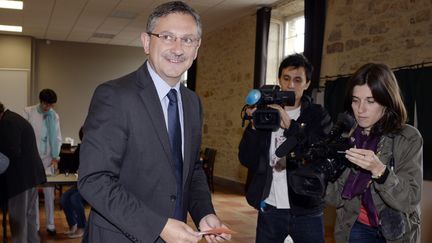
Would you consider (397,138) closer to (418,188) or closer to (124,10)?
(418,188)

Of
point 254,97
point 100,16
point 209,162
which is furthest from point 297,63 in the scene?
point 100,16

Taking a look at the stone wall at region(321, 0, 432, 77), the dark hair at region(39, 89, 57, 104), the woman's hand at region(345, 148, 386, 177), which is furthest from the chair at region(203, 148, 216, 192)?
the woman's hand at region(345, 148, 386, 177)

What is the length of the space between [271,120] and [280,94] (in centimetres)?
15

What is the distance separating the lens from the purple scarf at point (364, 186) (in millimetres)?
1985

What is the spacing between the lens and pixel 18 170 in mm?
3762

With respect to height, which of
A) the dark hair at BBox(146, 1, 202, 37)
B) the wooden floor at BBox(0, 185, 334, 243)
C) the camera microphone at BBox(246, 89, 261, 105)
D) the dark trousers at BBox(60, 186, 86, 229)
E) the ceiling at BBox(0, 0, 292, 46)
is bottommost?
the wooden floor at BBox(0, 185, 334, 243)

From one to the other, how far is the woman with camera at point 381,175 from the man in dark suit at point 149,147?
0.78 metres

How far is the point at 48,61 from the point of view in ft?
38.7

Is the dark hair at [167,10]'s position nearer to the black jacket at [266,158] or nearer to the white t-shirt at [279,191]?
the black jacket at [266,158]

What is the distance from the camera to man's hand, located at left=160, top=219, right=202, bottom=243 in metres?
1.33

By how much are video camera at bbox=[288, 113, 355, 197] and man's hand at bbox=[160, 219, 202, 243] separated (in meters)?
0.64

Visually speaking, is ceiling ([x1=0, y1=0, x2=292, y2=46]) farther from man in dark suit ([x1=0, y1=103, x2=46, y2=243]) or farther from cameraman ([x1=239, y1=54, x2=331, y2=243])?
cameraman ([x1=239, y1=54, x2=331, y2=243])

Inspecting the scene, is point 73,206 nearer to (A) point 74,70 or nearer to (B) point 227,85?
(B) point 227,85

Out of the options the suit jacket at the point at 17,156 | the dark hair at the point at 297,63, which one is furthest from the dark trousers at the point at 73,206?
the dark hair at the point at 297,63
